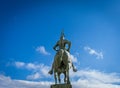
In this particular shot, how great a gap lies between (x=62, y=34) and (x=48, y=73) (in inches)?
94.0

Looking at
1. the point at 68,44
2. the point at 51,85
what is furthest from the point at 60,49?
the point at 51,85

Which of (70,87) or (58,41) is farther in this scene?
(58,41)

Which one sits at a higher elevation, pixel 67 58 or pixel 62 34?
pixel 62 34

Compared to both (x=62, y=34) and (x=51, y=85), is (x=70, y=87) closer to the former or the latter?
(x=51, y=85)

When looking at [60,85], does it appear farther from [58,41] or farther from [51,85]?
[58,41]

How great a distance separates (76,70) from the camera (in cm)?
2392

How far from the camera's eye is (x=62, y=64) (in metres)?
23.9

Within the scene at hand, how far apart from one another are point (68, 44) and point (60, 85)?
2.53 metres

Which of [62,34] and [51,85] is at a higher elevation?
[62,34]

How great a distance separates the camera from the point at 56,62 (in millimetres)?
23781

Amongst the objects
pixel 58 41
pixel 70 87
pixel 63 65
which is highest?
pixel 58 41

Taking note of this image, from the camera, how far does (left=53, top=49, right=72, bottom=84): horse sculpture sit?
77.3ft

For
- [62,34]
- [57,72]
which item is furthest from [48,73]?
[62,34]

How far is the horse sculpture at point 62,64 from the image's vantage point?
23.5m
